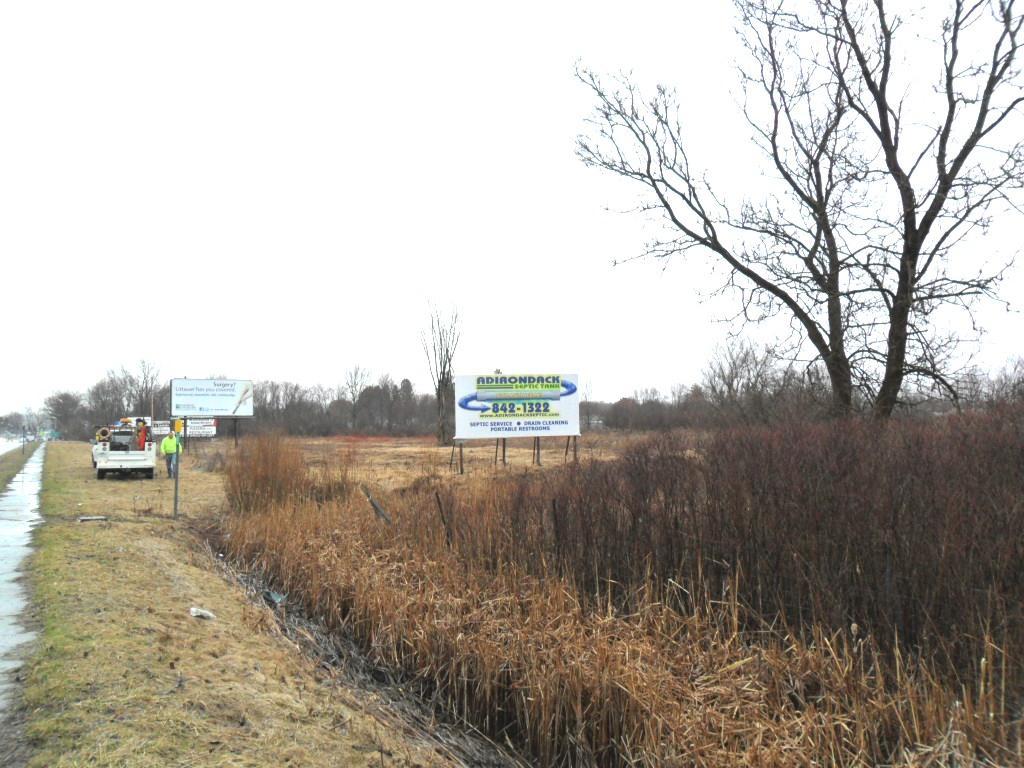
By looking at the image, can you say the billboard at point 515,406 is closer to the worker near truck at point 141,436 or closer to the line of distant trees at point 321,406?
the worker near truck at point 141,436

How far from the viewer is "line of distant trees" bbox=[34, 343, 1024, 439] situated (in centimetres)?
1603

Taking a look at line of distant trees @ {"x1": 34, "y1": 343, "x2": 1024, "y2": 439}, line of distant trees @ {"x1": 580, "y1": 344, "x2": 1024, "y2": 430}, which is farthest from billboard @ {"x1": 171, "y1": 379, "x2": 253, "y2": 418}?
line of distant trees @ {"x1": 580, "y1": 344, "x2": 1024, "y2": 430}

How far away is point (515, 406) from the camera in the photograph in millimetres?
23500

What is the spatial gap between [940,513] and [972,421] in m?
4.79

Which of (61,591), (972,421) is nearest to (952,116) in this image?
(972,421)

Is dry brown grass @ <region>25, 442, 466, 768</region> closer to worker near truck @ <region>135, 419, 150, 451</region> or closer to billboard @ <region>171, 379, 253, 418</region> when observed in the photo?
worker near truck @ <region>135, 419, 150, 451</region>

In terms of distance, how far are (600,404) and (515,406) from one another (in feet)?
150

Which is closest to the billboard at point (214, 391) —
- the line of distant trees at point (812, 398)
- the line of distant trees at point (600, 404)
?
the line of distant trees at point (600, 404)

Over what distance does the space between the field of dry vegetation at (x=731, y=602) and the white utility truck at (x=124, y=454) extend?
17.7 m

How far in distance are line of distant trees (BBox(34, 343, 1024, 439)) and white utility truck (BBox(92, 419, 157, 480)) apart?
2.55 m

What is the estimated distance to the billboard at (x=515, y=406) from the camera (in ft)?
75.8

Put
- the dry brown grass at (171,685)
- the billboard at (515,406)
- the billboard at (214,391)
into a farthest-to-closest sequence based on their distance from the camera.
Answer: the billboard at (214,391) < the billboard at (515,406) < the dry brown grass at (171,685)

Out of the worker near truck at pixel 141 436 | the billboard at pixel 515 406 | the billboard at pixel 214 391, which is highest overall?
the billboard at pixel 214 391

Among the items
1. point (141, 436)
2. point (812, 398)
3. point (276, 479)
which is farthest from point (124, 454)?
point (812, 398)
